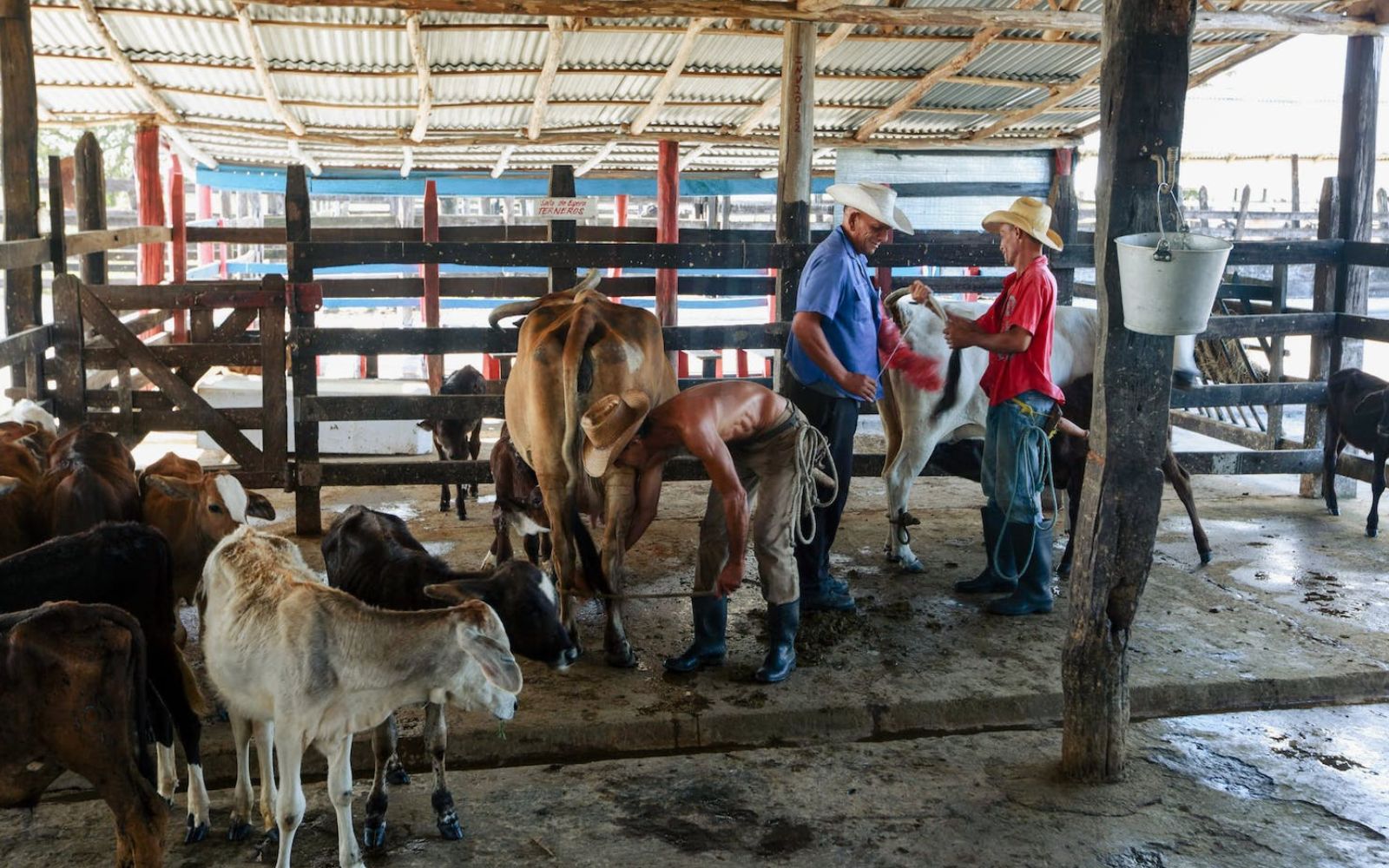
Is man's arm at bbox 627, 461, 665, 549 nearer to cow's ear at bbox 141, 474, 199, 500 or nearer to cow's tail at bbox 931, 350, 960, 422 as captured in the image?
cow's ear at bbox 141, 474, 199, 500

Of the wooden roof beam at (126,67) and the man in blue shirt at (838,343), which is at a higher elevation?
the wooden roof beam at (126,67)

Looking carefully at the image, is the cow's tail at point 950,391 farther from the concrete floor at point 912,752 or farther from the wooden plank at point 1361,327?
the wooden plank at point 1361,327

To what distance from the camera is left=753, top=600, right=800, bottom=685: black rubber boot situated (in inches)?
229

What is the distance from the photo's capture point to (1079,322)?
28.0 feet

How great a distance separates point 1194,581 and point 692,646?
3.35 metres

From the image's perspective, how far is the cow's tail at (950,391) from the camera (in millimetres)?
7926

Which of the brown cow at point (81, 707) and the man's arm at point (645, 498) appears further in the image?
the man's arm at point (645, 498)

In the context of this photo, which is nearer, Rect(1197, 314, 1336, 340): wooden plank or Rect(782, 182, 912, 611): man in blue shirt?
Rect(782, 182, 912, 611): man in blue shirt

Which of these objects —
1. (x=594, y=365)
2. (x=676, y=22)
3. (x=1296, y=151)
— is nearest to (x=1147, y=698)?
(x=594, y=365)

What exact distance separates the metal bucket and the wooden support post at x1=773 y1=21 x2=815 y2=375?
156 inches

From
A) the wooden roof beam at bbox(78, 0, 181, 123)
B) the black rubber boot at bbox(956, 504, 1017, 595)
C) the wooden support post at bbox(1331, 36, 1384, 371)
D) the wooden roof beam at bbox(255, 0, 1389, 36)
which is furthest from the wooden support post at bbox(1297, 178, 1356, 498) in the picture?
the wooden roof beam at bbox(78, 0, 181, 123)

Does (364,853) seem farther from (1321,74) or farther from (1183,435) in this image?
(1321,74)

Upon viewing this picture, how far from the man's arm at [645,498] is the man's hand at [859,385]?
1.14 metres

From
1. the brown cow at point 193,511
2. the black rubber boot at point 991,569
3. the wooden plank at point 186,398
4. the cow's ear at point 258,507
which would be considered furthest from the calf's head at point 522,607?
the wooden plank at point 186,398
